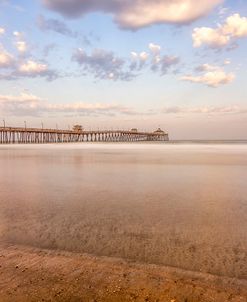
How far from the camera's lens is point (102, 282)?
4172mm

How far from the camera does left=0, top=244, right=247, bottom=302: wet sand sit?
12.5 feet

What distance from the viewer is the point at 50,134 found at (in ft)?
377

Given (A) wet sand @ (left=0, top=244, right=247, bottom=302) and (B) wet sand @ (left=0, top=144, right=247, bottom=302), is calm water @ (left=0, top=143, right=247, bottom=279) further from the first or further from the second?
(A) wet sand @ (left=0, top=244, right=247, bottom=302)

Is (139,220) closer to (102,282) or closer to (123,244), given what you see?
(123,244)

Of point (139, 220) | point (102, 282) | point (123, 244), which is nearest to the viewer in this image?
point (102, 282)

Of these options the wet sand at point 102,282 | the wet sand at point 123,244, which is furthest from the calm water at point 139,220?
the wet sand at point 102,282

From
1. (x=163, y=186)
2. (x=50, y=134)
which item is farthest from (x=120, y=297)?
(x=50, y=134)

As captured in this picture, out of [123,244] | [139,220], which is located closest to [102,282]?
[123,244]

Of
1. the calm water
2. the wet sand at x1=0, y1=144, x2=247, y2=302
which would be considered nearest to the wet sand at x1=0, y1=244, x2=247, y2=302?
the wet sand at x1=0, y1=144, x2=247, y2=302

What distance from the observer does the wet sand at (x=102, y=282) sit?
12.5 feet

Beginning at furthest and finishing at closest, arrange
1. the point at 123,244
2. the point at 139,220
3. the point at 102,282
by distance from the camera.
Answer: the point at 139,220
the point at 123,244
the point at 102,282

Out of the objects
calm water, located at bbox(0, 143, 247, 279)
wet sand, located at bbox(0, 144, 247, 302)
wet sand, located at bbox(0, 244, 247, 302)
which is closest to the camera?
wet sand, located at bbox(0, 244, 247, 302)

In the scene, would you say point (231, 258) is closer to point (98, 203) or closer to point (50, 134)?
point (98, 203)

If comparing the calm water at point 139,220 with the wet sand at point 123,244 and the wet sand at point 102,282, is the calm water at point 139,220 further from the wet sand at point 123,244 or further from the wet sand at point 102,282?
the wet sand at point 102,282
